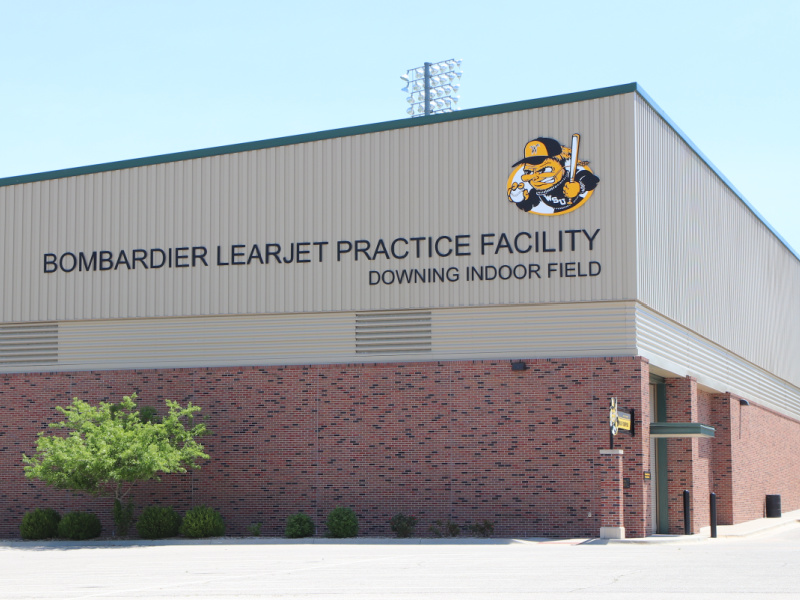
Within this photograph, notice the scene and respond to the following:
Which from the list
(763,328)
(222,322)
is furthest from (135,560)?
(763,328)

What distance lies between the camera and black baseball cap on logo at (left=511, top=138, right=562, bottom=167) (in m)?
31.1

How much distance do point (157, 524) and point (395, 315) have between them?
8933mm

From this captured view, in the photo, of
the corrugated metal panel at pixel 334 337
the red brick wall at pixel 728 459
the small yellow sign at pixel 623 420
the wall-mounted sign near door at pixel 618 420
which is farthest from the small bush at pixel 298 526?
the red brick wall at pixel 728 459

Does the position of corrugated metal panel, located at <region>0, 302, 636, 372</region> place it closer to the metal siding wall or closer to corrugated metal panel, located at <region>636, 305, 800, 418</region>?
the metal siding wall

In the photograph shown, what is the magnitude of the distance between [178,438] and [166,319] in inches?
163

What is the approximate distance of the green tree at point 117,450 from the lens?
2978 cm

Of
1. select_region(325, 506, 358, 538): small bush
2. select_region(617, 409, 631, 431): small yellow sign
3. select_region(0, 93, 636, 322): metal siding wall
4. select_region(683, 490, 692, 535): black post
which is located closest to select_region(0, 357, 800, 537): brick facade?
select_region(617, 409, 631, 431): small yellow sign

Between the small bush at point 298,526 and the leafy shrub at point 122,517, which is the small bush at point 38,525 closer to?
the leafy shrub at point 122,517

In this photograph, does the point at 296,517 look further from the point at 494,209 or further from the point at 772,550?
the point at 772,550

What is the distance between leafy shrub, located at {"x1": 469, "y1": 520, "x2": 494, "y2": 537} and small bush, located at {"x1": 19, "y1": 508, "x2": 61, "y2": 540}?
1229 centimetres

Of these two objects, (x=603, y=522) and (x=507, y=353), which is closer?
(x=603, y=522)

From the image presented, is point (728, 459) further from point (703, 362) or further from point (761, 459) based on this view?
point (761, 459)

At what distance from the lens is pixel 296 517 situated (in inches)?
1202

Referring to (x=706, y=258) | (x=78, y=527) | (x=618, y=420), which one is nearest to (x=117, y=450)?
(x=78, y=527)
